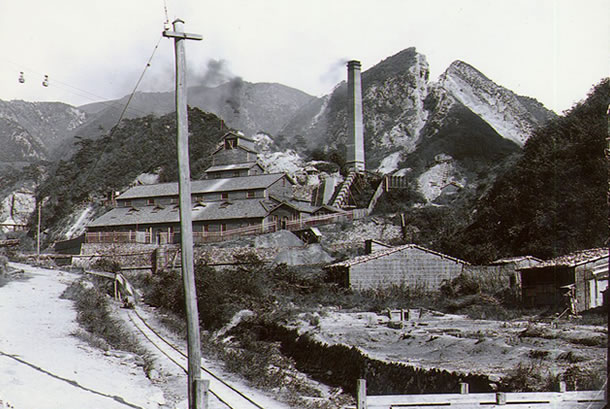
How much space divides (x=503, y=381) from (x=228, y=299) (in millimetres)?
19205

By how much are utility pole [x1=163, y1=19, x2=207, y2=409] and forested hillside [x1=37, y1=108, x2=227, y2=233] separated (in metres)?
70.8

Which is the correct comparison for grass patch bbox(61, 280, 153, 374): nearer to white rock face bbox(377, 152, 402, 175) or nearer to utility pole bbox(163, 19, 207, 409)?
utility pole bbox(163, 19, 207, 409)

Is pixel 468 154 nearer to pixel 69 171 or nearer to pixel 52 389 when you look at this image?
pixel 69 171

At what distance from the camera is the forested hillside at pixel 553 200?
36.0 meters

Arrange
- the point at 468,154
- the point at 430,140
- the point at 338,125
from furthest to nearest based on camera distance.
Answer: the point at 338,125, the point at 430,140, the point at 468,154

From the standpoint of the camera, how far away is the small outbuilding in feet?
80.8

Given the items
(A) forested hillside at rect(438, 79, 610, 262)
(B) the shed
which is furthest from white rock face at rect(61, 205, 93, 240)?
(B) the shed

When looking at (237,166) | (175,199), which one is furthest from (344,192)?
(175,199)

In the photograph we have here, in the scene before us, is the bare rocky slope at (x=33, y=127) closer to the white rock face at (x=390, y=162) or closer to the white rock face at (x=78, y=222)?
the white rock face at (x=78, y=222)

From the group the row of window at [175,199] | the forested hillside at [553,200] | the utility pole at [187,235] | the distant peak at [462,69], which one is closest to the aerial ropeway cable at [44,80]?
the utility pole at [187,235]

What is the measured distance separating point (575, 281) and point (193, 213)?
→ 3872 cm

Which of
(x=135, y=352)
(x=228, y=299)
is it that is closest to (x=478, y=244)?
(x=228, y=299)

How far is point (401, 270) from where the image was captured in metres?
32.3

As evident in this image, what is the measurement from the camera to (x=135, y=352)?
19.0 metres
